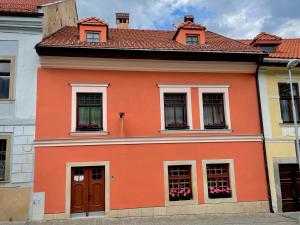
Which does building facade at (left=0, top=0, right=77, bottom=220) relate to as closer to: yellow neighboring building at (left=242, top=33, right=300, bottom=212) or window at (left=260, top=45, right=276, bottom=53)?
yellow neighboring building at (left=242, top=33, right=300, bottom=212)

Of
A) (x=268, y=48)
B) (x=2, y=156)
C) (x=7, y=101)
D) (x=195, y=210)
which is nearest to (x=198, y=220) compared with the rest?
(x=195, y=210)

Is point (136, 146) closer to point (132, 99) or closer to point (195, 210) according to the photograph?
point (132, 99)

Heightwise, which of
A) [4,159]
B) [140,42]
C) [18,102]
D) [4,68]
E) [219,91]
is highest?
[140,42]

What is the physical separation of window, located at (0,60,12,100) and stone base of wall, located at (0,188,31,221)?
3.63 m

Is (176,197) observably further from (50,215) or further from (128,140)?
(50,215)

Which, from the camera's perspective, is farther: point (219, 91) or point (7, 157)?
point (219, 91)

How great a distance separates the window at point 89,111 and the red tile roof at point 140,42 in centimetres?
207

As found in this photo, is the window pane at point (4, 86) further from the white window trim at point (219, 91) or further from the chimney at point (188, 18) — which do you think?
the chimney at point (188, 18)

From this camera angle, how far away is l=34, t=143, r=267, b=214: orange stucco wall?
453 inches

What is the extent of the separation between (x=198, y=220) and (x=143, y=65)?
21.7 feet

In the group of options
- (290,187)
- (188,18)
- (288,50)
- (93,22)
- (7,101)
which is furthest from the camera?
(188,18)

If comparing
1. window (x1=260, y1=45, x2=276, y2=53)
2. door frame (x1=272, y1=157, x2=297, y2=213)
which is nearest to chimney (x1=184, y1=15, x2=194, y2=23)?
window (x1=260, y1=45, x2=276, y2=53)

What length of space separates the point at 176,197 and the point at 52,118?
19.4ft

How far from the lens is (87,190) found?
11.8 metres
